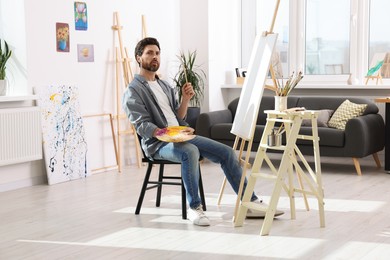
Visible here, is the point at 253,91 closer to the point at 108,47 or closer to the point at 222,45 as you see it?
the point at 108,47

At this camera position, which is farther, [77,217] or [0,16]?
[0,16]

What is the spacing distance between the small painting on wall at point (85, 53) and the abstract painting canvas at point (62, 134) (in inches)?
13.1

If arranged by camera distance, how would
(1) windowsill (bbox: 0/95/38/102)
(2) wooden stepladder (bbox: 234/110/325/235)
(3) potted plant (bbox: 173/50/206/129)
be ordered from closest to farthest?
1. (2) wooden stepladder (bbox: 234/110/325/235)
2. (1) windowsill (bbox: 0/95/38/102)
3. (3) potted plant (bbox: 173/50/206/129)

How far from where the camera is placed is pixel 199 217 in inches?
184

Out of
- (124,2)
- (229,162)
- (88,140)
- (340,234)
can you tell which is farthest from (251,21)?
(340,234)

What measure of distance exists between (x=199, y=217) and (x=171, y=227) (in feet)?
0.66

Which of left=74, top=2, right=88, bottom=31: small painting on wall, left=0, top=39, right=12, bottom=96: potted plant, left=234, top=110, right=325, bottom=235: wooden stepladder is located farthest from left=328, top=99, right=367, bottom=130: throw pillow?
left=0, top=39, right=12, bottom=96: potted plant

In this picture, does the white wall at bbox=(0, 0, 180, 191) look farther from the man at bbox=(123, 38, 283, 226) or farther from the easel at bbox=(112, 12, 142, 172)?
the man at bbox=(123, 38, 283, 226)

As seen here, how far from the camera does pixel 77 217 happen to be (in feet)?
16.5

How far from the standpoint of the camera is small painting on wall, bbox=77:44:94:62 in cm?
692

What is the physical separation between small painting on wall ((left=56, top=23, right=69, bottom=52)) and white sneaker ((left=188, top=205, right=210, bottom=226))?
105 inches

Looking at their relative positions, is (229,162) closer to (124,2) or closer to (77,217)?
(77,217)

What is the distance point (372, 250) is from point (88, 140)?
12.3 ft

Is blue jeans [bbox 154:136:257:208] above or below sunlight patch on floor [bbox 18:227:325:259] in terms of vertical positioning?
above
